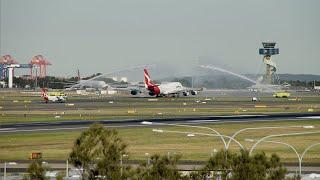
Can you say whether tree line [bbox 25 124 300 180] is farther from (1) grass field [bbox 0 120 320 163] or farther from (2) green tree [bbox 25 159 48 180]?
(1) grass field [bbox 0 120 320 163]

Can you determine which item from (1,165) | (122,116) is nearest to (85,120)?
(122,116)

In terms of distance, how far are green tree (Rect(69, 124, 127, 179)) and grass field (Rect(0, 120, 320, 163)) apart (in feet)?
153

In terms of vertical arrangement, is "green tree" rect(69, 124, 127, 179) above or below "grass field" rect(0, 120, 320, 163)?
above

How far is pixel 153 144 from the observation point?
389ft

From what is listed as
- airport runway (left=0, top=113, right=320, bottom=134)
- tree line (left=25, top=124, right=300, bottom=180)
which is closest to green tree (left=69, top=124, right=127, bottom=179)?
tree line (left=25, top=124, right=300, bottom=180)

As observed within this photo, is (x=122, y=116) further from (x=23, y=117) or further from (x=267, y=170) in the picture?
(x=267, y=170)

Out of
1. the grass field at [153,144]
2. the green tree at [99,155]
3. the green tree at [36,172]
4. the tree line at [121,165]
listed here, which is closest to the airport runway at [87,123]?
the grass field at [153,144]

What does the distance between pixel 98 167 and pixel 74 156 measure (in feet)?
6.38

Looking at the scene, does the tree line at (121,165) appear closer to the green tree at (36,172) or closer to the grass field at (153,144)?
the green tree at (36,172)

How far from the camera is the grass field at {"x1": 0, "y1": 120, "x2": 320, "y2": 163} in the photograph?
106500 mm

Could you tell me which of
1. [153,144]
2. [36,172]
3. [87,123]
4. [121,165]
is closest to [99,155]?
[121,165]

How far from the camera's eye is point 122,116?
180 m

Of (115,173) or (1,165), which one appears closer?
(115,173)

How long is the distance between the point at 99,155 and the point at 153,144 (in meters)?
65.6
